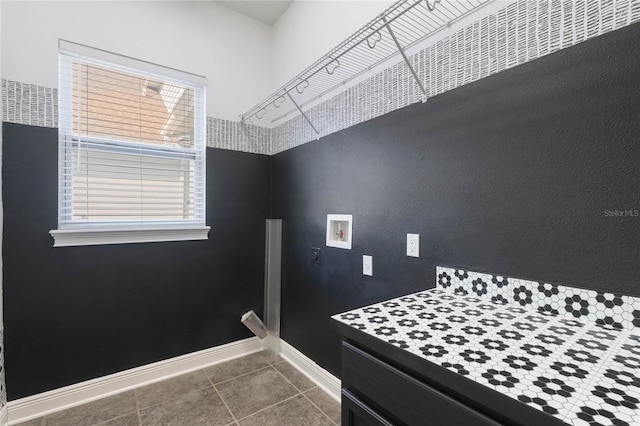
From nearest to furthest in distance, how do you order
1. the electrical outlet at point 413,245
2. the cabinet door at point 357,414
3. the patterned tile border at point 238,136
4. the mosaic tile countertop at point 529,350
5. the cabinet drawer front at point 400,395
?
the mosaic tile countertop at point 529,350, the cabinet drawer front at point 400,395, the cabinet door at point 357,414, the electrical outlet at point 413,245, the patterned tile border at point 238,136

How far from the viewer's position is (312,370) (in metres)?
2.10

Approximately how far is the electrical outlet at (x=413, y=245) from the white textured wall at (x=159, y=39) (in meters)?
1.82

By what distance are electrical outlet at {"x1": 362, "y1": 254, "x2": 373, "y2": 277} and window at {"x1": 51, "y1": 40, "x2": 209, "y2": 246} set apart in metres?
1.30

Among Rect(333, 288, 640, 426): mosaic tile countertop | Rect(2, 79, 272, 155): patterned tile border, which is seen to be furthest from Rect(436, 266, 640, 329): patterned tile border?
Rect(2, 79, 272, 155): patterned tile border

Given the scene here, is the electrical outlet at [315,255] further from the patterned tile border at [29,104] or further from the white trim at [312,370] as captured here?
the patterned tile border at [29,104]

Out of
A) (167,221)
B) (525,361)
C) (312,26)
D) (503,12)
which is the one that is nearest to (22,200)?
(167,221)

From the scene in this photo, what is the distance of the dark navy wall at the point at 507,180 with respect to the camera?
0.89 m

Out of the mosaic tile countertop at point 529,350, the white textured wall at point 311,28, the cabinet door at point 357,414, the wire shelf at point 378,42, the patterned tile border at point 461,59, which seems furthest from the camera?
the white textured wall at point 311,28

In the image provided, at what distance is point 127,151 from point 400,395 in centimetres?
218

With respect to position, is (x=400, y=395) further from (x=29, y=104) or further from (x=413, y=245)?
(x=29, y=104)

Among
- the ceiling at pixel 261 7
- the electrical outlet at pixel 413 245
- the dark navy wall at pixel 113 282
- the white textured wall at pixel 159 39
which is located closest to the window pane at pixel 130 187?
the dark navy wall at pixel 113 282

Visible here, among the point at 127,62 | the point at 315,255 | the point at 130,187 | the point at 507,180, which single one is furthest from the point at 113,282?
the point at 507,180

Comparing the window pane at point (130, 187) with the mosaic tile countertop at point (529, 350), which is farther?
the window pane at point (130, 187)

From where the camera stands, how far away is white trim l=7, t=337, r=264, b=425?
1.68 m
